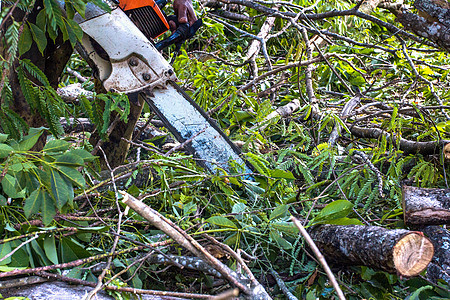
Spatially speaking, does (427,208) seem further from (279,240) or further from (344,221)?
(279,240)

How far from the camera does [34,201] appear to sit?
1342 mm

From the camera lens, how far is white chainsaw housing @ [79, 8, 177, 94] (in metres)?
2.03

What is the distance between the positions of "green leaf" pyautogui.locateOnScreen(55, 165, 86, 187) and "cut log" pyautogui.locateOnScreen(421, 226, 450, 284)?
4.44ft

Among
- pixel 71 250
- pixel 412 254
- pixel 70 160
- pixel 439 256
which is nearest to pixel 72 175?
pixel 70 160

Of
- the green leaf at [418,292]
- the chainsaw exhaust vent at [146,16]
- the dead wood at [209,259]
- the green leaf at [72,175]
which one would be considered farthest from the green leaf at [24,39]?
the green leaf at [418,292]

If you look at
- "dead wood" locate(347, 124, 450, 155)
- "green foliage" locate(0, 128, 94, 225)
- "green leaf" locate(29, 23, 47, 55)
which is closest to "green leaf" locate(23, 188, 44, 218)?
"green foliage" locate(0, 128, 94, 225)

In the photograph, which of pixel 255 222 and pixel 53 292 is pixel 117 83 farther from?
pixel 53 292

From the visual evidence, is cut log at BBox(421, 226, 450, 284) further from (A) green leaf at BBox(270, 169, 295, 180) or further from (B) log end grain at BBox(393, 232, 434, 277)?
(A) green leaf at BBox(270, 169, 295, 180)

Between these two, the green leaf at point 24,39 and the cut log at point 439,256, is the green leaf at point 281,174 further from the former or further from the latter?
the green leaf at point 24,39

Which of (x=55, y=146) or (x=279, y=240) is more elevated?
(x=55, y=146)

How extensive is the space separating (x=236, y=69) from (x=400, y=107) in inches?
51.5

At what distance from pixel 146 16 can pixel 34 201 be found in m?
1.23

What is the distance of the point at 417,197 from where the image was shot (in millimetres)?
1895

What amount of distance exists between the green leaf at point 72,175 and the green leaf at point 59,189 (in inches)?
0.8
